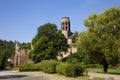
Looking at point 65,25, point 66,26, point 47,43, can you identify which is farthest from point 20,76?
point 66,26

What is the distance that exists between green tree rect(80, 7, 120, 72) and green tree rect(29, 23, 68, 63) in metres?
26.9

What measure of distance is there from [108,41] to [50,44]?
31.0 m

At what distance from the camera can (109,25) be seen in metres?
38.4

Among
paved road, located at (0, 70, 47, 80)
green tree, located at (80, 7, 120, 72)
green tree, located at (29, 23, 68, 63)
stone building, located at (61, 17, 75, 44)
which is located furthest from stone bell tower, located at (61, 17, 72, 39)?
paved road, located at (0, 70, 47, 80)

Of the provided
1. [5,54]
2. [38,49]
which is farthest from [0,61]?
[38,49]

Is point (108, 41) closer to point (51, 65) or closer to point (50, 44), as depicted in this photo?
point (51, 65)

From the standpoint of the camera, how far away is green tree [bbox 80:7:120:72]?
3818 cm

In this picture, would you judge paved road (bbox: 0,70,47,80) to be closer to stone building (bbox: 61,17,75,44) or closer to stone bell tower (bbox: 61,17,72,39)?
stone building (bbox: 61,17,75,44)

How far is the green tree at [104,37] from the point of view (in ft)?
125

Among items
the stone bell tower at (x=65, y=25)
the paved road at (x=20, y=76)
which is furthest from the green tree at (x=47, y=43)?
the stone bell tower at (x=65, y=25)

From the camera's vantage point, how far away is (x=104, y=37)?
3891 cm

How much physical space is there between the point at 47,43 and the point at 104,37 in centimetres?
3070

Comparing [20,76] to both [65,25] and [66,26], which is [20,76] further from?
[66,26]

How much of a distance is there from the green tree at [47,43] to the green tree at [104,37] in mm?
26910
